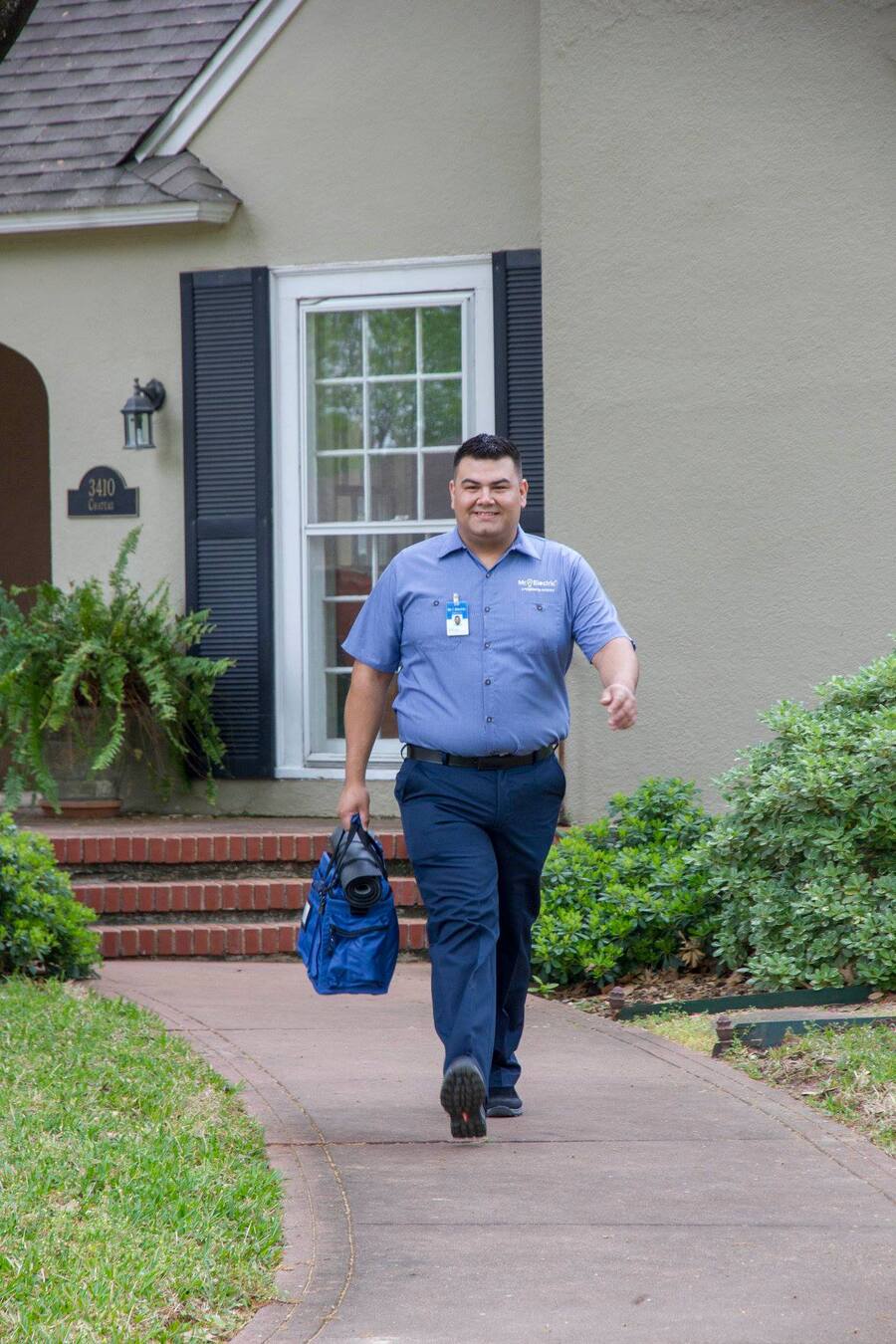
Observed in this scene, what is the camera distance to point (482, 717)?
16.2 feet

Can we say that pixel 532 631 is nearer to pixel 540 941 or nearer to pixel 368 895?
pixel 368 895

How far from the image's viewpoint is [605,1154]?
15.7ft

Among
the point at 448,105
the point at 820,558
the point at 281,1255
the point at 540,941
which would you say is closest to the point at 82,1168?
the point at 281,1255

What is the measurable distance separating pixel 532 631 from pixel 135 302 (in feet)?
17.7

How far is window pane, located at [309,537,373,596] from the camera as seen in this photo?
31.0 ft

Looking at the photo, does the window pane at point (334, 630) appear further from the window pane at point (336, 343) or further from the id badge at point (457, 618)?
the id badge at point (457, 618)

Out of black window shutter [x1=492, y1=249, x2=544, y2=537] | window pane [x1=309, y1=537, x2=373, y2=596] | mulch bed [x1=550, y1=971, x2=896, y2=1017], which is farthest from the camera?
window pane [x1=309, y1=537, x2=373, y2=596]

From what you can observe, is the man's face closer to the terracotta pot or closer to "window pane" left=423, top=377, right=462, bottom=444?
"window pane" left=423, top=377, right=462, bottom=444

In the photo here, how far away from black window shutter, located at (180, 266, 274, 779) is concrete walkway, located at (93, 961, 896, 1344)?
3127mm

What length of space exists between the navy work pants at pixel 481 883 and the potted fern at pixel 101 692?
3.78 metres

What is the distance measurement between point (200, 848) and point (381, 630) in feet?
11.8

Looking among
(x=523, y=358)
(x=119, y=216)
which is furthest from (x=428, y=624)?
(x=119, y=216)

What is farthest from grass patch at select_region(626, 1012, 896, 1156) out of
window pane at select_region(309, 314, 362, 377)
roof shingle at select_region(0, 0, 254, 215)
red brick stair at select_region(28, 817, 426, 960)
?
roof shingle at select_region(0, 0, 254, 215)

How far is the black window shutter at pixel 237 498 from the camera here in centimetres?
937
